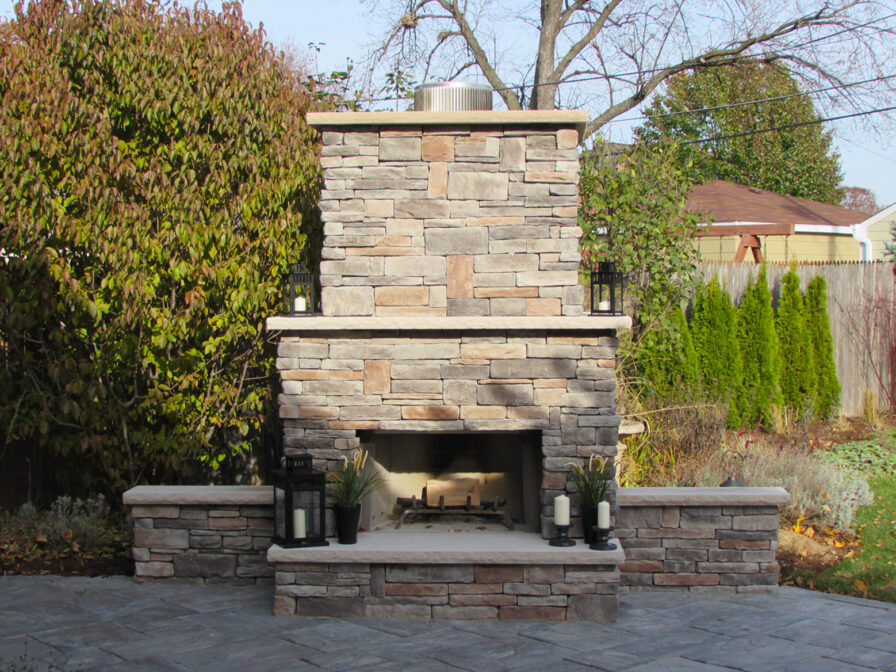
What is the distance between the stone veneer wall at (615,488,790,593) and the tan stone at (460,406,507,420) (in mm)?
969

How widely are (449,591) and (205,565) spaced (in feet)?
5.51

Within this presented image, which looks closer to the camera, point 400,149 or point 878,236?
point 400,149

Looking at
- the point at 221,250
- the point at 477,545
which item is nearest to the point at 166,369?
the point at 221,250

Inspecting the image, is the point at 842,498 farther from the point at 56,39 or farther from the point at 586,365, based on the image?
the point at 56,39

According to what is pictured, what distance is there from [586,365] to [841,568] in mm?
2273

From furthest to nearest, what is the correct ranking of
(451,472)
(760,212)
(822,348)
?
(760,212)
(822,348)
(451,472)

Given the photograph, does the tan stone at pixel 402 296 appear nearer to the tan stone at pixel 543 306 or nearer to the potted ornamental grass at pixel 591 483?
the tan stone at pixel 543 306

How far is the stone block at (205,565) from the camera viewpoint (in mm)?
5828

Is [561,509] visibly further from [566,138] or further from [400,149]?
[400,149]

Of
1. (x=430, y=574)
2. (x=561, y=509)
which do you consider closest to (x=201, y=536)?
(x=430, y=574)

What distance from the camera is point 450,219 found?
5398 millimetres

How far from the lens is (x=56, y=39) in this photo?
625cm

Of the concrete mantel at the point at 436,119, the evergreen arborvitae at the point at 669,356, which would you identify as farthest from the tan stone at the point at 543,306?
the evergreen arborvitae at the point at 669,356

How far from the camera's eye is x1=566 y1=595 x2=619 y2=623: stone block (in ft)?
16.8
